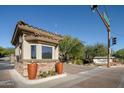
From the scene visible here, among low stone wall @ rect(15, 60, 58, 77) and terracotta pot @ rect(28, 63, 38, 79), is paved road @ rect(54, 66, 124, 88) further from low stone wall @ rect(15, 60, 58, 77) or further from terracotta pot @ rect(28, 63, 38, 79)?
low stone wall @ rect(15, 60, 58, 77)

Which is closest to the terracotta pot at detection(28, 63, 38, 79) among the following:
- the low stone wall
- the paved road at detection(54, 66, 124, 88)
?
the low stone wall

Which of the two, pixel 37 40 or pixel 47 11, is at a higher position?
pixel 47 11

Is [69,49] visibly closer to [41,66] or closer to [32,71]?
[41,66]

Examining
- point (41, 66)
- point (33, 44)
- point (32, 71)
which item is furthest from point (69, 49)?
point (32, 71)

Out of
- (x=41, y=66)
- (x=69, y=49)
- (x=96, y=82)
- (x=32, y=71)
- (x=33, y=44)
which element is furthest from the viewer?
(x=69, y=49)

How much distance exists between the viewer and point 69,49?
37.1 meters
